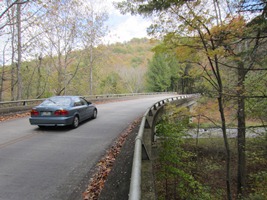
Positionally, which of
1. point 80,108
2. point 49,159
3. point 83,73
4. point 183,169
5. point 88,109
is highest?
point 83,73

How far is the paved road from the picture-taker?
11.9 feet

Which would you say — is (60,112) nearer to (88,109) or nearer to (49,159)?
(88,109)

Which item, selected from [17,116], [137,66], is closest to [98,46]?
[17,116]

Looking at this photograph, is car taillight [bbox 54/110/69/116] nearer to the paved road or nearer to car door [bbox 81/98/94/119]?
the paved road

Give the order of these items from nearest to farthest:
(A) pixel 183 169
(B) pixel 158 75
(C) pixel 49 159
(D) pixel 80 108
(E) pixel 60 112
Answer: (C) pixel 49 159 < (E) pixel 60 112 < (D) pixel 80 108 < (A) pixel 183 169 < (B) pixel 158 75

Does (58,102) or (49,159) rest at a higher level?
(58,102)

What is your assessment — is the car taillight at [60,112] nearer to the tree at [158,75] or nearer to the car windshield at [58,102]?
the car windshield at [58,102]

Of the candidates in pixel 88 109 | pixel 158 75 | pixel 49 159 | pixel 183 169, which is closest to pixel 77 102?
pixel 88 109

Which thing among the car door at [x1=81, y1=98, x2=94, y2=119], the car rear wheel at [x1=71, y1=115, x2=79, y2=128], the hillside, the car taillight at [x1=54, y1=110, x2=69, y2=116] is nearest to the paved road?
the car rear wheel at [x1=71, y1=115, x2=79, y2=128]

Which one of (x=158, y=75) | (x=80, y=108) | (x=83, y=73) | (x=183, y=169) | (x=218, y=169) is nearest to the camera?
(x=80, y=108)

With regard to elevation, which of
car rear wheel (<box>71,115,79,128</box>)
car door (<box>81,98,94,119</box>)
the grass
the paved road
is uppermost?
car door (<box>81,98,94,119</box>)

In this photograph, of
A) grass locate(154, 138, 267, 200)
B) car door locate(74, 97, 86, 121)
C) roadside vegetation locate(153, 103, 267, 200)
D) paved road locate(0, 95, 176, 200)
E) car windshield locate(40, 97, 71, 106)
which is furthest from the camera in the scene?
grass locate(154, 138, 267, 200)

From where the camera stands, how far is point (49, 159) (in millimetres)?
5129

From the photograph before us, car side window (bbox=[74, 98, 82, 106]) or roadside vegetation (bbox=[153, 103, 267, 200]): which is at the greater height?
car side window (bbox=[74, 98, 82, 106])
